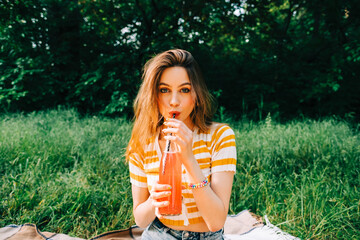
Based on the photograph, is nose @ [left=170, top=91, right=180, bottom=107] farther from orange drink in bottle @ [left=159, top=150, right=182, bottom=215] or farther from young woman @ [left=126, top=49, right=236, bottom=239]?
orange drink in bottle @ [left=159, top=150, right=182, bottom=215]

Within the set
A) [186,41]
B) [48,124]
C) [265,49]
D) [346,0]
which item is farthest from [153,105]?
[346,0]

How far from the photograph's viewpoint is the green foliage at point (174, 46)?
5.48 metres

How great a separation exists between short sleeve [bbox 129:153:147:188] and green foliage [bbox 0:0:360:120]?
3918 mm

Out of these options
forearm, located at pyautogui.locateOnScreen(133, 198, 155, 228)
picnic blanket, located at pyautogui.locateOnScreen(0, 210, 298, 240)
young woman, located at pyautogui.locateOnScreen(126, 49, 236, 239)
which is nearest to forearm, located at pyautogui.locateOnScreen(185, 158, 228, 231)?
young woman, located at pyautogui.locateOnScreen(126, 49, 236, 239)

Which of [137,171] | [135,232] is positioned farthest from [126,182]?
[137,171]

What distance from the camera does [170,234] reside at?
60.2 inches

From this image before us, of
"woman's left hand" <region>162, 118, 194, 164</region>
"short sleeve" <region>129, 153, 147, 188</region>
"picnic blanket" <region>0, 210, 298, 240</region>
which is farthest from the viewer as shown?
"picnic blanket" <region>0, 210, 298, 240</region>

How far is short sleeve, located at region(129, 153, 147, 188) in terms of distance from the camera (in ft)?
5.09

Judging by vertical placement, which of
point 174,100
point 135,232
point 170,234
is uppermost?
point 174,100

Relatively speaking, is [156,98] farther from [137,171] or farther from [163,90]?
[137,171]

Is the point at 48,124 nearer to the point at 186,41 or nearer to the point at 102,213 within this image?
the point at 102,213

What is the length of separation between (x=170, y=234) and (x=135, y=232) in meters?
1.00

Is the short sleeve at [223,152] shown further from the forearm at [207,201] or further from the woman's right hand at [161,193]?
the woman's right hand at [161,193]

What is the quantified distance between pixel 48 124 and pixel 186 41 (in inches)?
126
